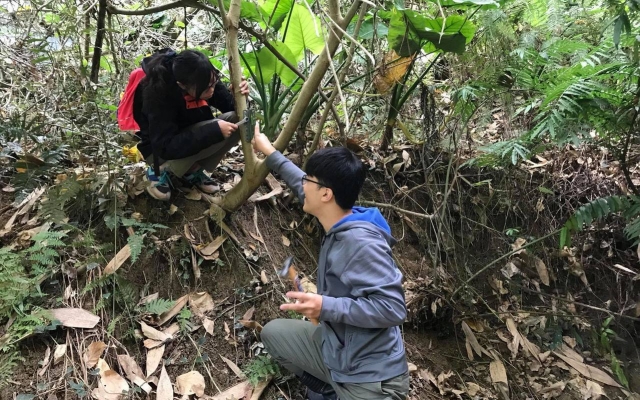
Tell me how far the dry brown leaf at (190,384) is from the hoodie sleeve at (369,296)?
816mm

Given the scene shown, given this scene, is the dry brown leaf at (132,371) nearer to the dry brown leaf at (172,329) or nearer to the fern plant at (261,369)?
the dry brown leaf at (172,329)

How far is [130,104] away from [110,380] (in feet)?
4.77

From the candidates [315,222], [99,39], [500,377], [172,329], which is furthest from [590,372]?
[99,39]

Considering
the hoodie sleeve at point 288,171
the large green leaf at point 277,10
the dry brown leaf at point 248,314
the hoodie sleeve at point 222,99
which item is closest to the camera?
the hoodie sleeve at point 288,171

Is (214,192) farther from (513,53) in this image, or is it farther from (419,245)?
(513,53)

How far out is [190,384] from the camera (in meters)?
2.18

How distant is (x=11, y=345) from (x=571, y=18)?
11.7 feet

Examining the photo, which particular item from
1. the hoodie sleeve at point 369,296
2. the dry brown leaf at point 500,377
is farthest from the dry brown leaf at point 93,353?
the dry brown leaf at point 500,377

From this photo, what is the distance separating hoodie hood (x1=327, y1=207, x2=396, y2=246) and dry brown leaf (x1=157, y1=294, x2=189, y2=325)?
3.38 feet

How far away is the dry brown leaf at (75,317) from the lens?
7.16 ft

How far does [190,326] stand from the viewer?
2381 millimetres

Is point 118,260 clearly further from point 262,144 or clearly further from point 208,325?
point 262,144

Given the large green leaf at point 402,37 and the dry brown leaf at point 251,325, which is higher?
the large green leaf at point 402,37

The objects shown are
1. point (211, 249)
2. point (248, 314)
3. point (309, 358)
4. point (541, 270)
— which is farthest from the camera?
point (541, 270)
